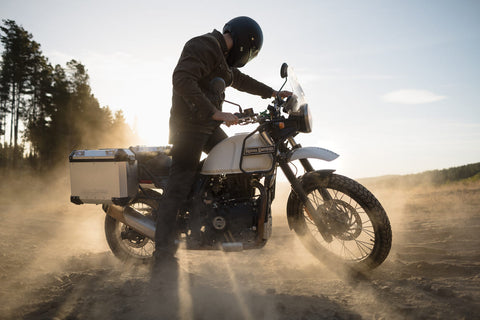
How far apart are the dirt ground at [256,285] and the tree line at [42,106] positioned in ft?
90.5

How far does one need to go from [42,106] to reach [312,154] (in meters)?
34.6

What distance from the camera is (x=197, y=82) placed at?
128 inches

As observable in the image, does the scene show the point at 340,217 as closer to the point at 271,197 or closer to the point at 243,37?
the point at 271,197

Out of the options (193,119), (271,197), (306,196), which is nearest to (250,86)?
(193,119)

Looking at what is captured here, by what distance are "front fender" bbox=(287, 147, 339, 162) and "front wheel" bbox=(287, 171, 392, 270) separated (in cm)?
21

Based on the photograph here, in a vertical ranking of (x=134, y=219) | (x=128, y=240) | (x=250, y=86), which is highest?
(x=250, y=86)

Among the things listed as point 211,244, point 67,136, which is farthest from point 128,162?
point 67,136

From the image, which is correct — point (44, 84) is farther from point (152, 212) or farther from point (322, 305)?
point (322, 305)

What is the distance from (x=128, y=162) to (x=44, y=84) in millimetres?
33180

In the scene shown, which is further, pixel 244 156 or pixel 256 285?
pixel 244 156

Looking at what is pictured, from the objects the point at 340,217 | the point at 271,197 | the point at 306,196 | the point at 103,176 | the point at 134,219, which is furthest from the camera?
the point at 134,219

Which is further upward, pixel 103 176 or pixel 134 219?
pixel 103 176

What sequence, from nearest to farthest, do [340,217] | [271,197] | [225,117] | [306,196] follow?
[225,117] → [340,217] → [306,196] → [271,197]

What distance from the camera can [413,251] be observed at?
3.97m
